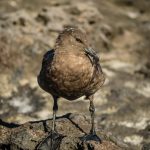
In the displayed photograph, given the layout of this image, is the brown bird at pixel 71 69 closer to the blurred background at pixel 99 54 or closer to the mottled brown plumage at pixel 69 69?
the mottled brown plumage at pixel 69 69

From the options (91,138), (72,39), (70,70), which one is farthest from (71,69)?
(91,138)

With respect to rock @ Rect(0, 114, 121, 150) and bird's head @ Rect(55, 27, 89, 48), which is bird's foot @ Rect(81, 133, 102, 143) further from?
bird's head @ Rect(55, 27, 89, 48)

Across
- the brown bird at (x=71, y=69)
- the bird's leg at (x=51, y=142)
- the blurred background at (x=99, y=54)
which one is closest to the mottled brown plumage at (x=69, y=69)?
the brown bird at (x=71, y=69)

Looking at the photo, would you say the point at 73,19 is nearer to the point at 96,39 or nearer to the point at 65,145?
the point at 96,39

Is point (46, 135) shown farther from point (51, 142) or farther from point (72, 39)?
point (72, 39)

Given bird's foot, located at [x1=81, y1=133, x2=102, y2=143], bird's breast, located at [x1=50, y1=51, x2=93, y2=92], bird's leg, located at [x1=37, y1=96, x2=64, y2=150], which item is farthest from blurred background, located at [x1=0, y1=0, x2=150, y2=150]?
bird's breast, located at [x1=50, y1=51, x2=93, y2=92]
